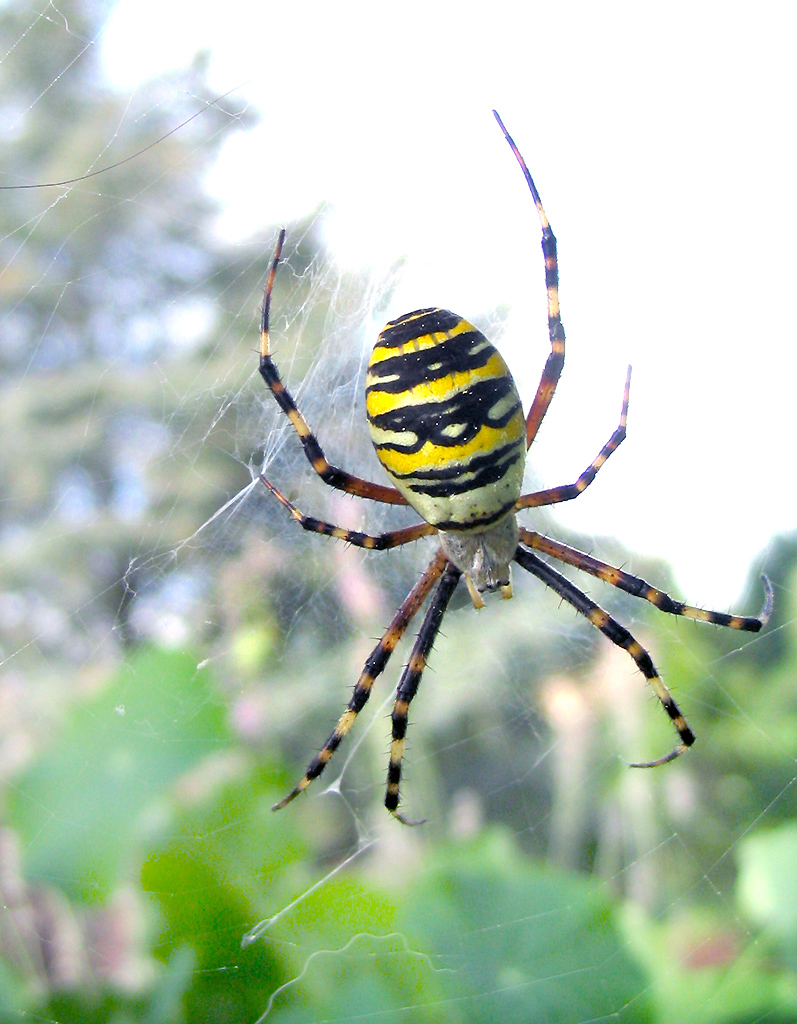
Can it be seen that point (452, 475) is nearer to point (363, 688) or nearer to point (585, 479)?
point (585, 479)

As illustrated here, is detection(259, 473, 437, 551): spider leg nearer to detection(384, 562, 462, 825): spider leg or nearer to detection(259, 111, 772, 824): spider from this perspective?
detection(259, 111, 772, 824): spider

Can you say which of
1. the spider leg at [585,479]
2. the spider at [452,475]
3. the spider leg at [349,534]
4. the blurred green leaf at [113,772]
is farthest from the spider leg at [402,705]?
the blurred green leaf at [113,772]

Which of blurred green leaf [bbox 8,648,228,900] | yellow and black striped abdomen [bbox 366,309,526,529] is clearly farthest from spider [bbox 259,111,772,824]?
blurred green leaf [bbox 8,648,228,900]

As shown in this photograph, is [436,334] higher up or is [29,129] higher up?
[29,129]

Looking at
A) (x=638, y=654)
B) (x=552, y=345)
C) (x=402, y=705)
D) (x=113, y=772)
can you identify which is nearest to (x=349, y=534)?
(x=402, y=705)

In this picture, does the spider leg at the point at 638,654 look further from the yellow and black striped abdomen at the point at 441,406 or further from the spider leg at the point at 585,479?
the yellow and black striped abdomen at the point at 441,406

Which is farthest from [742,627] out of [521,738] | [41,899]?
[41,899]

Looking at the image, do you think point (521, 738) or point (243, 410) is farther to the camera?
point (521, 738)

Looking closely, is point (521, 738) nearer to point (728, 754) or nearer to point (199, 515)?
point (728, 754)

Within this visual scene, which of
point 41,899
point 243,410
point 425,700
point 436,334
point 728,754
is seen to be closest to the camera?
point 436,334
